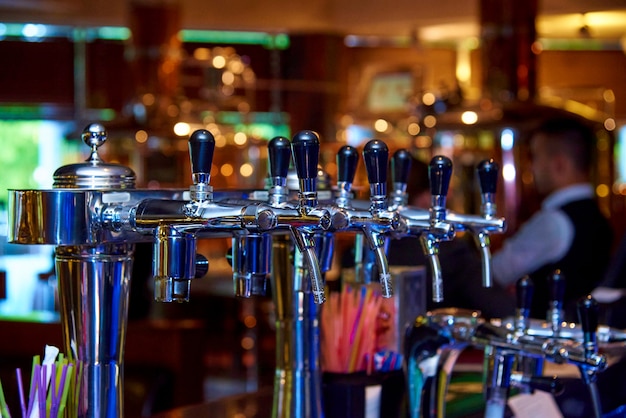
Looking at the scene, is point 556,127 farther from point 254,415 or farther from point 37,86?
point 37,86

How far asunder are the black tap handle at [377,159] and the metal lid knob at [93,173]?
0.33 meters

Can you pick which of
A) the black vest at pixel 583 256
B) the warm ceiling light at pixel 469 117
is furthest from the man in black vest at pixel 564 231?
the warm ceiling light at pixel 469 117

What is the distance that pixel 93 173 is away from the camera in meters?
1.34

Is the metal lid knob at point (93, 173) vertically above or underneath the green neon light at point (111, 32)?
underneath

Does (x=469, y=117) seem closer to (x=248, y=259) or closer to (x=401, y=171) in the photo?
(x=401, y=171)

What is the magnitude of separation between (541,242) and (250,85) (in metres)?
4.72

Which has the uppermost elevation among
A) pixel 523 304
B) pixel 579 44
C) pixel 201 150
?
pixel 579 44

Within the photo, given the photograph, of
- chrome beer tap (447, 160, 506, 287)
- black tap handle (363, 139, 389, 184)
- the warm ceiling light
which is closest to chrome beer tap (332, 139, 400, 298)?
black tap handle (363, 139, 389, 184)

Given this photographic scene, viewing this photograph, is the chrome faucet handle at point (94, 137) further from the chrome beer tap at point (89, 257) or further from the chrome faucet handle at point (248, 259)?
the chrome faucet handle at point (248, 259)

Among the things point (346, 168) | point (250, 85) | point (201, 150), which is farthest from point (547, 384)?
point (250, 85)

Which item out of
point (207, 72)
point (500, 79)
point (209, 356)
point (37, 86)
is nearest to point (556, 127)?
point (500, 79)

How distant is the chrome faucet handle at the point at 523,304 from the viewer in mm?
1603

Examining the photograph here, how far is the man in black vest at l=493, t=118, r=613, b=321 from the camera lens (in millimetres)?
3750

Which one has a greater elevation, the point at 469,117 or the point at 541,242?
the point at 469,117
